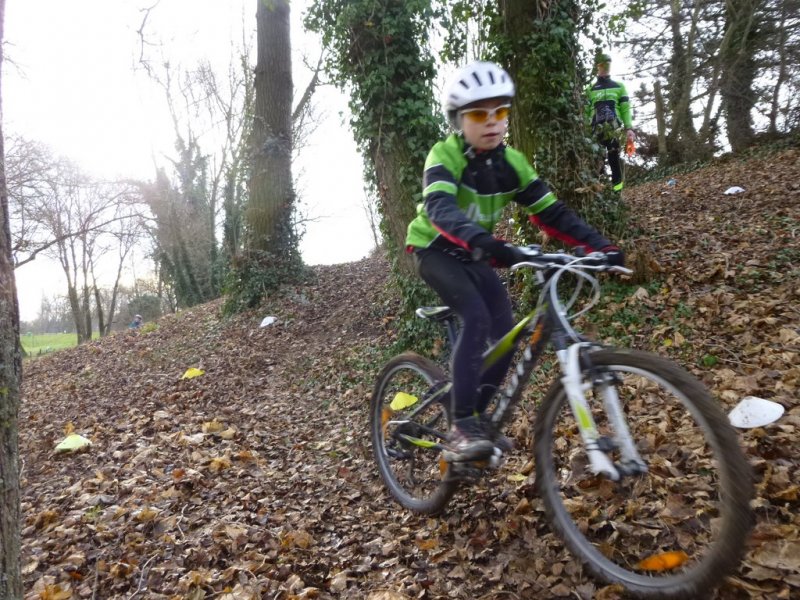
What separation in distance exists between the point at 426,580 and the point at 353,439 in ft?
8.27

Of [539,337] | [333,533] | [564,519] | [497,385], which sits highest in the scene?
[539,337]

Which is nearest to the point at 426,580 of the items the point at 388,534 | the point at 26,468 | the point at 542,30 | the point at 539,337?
the point at 388,534

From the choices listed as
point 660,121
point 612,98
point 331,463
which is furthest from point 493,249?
point 660,121

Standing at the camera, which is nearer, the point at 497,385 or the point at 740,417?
the point at 497,385

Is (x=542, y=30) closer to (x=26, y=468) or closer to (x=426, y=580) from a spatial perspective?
(x=426, y=580)

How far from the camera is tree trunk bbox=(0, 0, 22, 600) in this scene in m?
2.54

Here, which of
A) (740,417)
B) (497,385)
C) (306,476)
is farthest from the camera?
(306,476)

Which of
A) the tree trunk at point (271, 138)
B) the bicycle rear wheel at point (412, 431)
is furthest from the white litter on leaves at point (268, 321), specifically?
the bicycle rear wheel at point (412, 431)

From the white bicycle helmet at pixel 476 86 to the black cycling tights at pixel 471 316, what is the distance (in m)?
0.85

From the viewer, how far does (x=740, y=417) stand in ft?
11.0

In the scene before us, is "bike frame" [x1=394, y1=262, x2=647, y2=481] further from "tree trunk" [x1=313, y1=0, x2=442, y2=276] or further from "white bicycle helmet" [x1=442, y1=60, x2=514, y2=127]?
"tree trunk" [x1=313, y1=0, x2=442, y2=276]

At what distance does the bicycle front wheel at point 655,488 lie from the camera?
198 centimetres

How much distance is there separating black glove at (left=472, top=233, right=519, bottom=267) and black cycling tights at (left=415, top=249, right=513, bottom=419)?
1.54 feet

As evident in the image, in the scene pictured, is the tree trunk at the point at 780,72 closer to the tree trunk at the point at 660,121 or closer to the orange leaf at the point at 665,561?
the tree trunk at the point at 660,121
